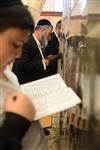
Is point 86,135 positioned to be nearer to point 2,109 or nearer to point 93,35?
point 93,35

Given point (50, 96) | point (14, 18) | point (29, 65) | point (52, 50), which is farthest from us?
point (52, 50)

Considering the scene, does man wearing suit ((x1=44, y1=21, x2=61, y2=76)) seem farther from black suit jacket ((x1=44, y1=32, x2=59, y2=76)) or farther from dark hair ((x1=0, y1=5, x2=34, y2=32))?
dark hair ((x1=0, y1=5, x2=34, y2=32))

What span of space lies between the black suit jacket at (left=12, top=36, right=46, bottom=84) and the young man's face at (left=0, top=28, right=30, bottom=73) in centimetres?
172

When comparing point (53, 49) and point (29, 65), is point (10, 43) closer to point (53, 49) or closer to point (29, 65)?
point (29, 65)

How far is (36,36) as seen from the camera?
294 cm

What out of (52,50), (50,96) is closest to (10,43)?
(50,96)

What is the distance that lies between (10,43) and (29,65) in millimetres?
1873

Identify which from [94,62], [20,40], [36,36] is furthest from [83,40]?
[36,36]

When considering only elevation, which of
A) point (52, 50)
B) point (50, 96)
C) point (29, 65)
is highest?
point (50, 96)

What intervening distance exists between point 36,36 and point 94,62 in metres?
1.98

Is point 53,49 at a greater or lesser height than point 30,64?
lesser

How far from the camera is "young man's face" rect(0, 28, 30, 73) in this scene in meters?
0.70

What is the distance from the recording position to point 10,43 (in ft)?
2.32

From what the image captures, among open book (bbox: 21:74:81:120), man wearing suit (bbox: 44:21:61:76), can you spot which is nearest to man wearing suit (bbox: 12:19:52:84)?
man wearing suit (bbox: 44:21:61:76)
